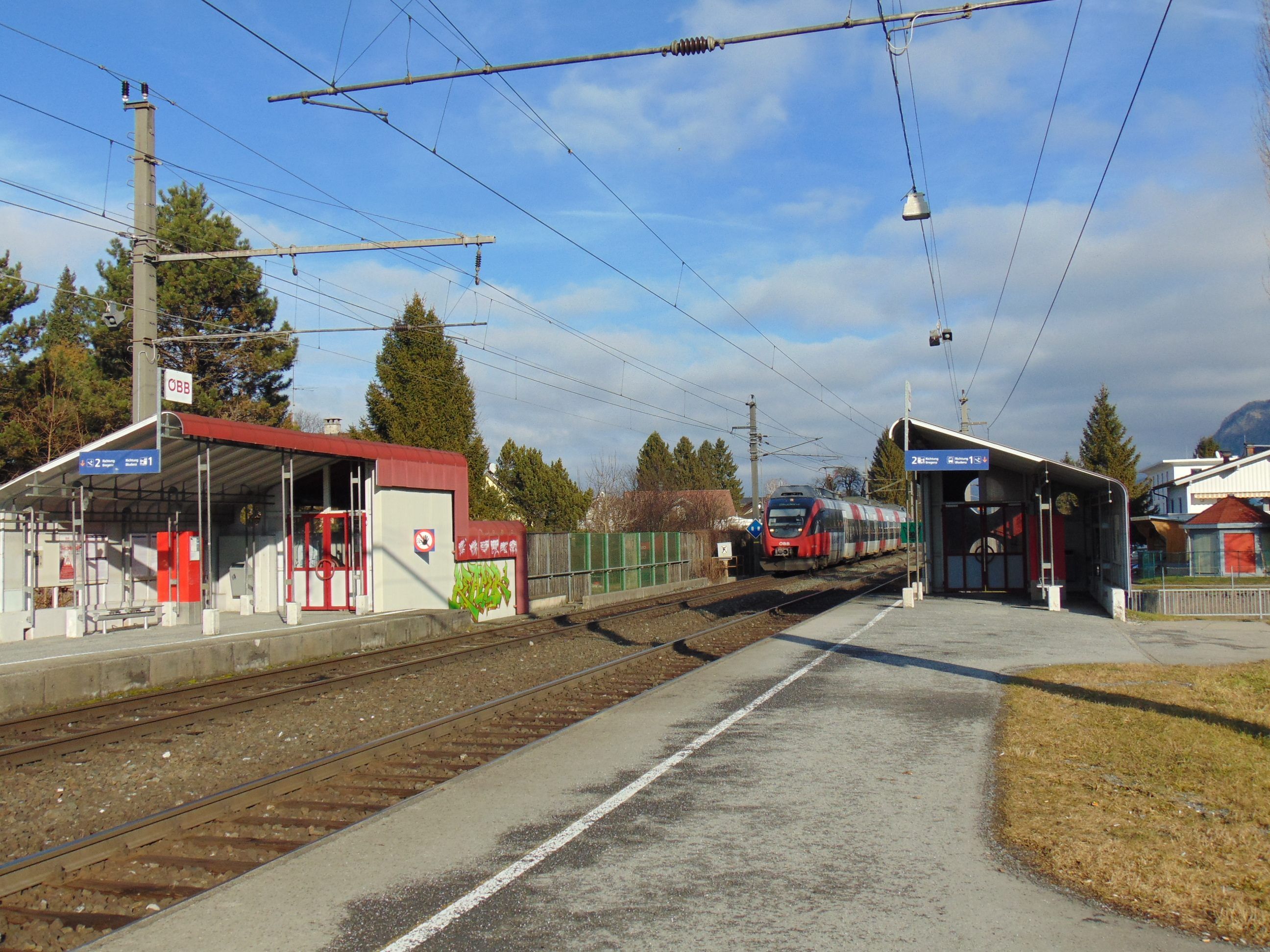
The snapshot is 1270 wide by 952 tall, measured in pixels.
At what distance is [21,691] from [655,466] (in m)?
77.7

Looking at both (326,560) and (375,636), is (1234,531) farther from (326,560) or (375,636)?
(326,560)

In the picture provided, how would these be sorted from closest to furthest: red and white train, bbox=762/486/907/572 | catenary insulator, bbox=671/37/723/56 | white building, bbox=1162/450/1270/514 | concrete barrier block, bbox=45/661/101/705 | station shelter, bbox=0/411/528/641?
1. catenary insulator, bbox=671/37/723/56
2. concrete barrier block, bbox=45/661/101/705
3. station shelter, bbox=0/411/528/641
4. red and white train, bbox=762/486/907/572
5. white building, bbox=1162/450/1270/514

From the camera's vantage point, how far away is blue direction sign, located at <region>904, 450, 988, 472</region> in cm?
2205

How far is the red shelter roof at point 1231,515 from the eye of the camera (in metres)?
32.6

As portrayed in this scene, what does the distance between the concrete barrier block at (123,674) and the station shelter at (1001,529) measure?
670 inches

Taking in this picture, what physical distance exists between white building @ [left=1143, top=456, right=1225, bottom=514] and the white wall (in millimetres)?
52913

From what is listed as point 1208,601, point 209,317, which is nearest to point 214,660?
point 1208,601

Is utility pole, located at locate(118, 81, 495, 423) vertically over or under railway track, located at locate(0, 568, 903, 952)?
over

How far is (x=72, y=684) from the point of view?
13.1 metres

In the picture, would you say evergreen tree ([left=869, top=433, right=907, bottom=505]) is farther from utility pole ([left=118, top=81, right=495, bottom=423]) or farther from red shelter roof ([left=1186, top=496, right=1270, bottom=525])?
utility pole ([left=118, top=81, right=495, bottom=423])

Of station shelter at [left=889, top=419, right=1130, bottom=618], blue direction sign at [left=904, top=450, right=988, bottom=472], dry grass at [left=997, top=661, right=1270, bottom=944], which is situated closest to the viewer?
dry grass at [left=997, top=661, right=1270, bottom=944]

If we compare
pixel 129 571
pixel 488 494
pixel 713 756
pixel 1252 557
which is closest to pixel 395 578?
pixel 129 571

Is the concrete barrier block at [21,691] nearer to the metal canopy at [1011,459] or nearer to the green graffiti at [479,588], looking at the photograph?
the green graffiti at [479,588]

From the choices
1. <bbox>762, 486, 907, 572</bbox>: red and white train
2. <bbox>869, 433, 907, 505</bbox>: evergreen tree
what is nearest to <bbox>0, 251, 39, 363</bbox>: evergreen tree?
<bbox>762, 486, 907, 572</bbox>: red and white train
